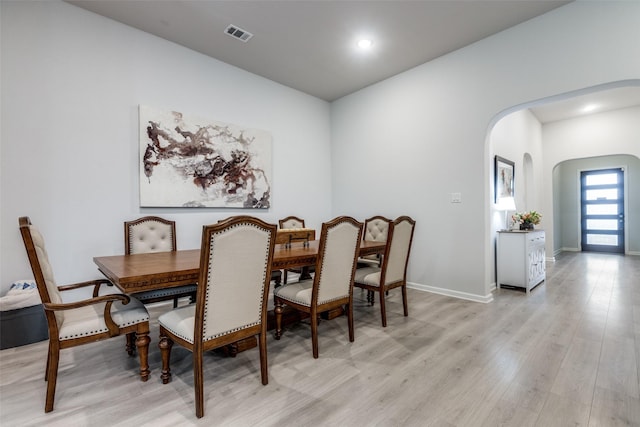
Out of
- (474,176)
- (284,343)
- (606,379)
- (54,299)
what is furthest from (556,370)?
(54,299)

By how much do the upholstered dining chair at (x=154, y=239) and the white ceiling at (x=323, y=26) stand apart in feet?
6.80

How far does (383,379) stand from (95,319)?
1.79 m

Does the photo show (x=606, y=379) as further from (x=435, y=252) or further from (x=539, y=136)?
(x=539, y=136)

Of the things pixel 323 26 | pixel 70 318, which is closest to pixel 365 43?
pixel 323 26

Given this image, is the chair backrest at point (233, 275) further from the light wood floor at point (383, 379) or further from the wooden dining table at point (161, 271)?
the light wood floor at point (383, 379)

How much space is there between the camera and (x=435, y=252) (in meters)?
3.91

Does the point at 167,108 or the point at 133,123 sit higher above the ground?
the point at 167,108

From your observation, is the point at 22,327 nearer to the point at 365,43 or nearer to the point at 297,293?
the point at 297,293

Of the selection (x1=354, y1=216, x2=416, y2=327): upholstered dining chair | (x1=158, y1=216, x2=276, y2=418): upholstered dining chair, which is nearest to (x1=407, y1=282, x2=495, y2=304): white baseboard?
(x1=354, y1=216, x2=416, y2=327): upholstered dining chair

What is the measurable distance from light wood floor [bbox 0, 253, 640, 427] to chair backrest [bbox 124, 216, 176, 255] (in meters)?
0.82

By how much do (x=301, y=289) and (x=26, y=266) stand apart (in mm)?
2455

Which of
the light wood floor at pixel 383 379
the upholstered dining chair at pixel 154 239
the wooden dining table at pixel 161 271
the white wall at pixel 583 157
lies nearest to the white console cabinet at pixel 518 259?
the light wood floor at pixel 383 379

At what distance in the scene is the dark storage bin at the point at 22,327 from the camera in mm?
2299

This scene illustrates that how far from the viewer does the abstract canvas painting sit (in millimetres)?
3219
